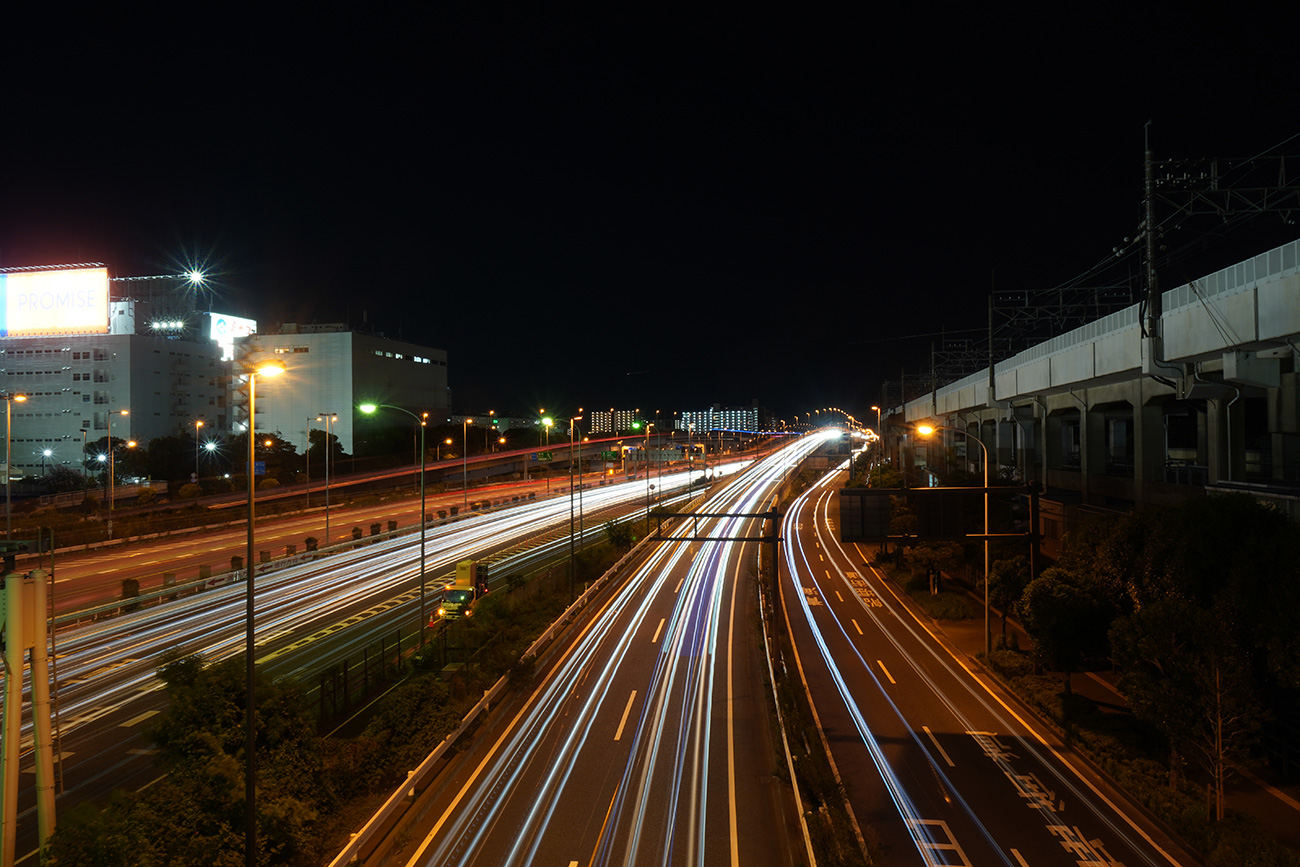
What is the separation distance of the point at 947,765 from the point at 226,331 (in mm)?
85335

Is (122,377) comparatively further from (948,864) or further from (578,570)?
(948,864)

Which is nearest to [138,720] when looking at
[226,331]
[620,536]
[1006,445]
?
[620,536]

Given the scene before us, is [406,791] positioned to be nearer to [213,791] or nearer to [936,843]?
[213,791]

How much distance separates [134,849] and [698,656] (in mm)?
15643

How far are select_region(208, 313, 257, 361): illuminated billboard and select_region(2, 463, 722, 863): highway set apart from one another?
157ft

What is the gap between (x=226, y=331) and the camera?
7875cm

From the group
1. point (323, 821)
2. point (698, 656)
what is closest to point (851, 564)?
point (698, 656)

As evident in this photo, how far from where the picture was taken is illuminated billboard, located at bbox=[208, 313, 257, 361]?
7700cm

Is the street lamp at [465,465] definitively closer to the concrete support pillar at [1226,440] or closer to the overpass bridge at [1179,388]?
the overpass bridge at [1179,388]

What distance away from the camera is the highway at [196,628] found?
45.5ft

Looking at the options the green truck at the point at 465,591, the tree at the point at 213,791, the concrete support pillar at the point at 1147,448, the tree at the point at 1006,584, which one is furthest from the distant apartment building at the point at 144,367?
the concrete support pillar at the point at 1147,448

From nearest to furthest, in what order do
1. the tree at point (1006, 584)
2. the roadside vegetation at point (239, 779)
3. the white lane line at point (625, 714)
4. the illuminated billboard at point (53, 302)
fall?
the roadside vegetation at point (239, 779) < the white lane line at point (625, 714) < the tree at point (1006, 584) < the illuminated billboard at point (53, 302)

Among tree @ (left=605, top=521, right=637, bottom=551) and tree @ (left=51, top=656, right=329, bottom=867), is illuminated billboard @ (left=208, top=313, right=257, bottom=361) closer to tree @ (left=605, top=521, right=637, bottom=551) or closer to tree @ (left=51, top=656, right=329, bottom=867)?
tree @ (left=605, top=521, right=637, bottom=551)

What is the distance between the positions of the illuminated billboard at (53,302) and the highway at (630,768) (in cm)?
5804
